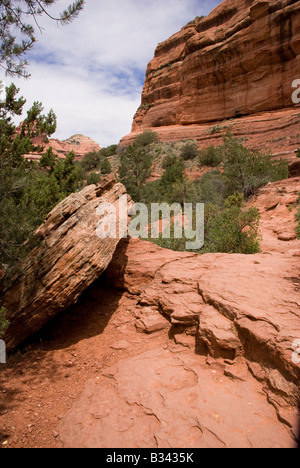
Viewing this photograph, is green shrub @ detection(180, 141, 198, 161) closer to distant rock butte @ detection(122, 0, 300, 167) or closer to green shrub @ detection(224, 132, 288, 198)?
distant rock butte @ detection(122, 0, 300, 167)

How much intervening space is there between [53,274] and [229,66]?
34740mm

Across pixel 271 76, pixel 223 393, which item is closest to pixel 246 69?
pixel 271 76

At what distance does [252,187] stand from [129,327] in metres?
11.0

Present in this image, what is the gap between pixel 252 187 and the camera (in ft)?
43.1

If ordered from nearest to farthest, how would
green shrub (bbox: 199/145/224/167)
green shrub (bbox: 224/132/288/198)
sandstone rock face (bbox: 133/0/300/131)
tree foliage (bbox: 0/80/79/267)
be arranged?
tree foliage (bbox: 0/80/79/267) → green shrub (bbox: 224/132/288/198) → green shrub (bbox: 199/145/224/167) → sandstone rock face (bbox: 133/0/300/131)

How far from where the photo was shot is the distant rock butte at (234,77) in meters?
25.3

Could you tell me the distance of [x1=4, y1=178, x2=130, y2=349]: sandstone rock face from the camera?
379cm

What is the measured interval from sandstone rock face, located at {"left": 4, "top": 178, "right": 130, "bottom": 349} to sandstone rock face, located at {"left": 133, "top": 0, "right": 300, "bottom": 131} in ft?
98.3

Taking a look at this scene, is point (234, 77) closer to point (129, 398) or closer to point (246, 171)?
point (246, 171)

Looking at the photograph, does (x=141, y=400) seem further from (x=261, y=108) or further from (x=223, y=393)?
(x=261, y=108)

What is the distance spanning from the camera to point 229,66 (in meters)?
30.4

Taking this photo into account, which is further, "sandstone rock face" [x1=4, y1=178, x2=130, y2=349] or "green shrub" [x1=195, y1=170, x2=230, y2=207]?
"green shrub" [x1=195, y1=170, x2=230, y2=207]

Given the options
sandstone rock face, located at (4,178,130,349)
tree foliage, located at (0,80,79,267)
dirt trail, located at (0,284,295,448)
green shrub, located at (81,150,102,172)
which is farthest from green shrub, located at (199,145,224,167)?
dirt trail, located at (0,284,295,448)

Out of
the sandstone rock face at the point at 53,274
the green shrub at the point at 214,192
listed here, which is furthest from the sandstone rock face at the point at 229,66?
the sandstone rock face at the point at 53,274
